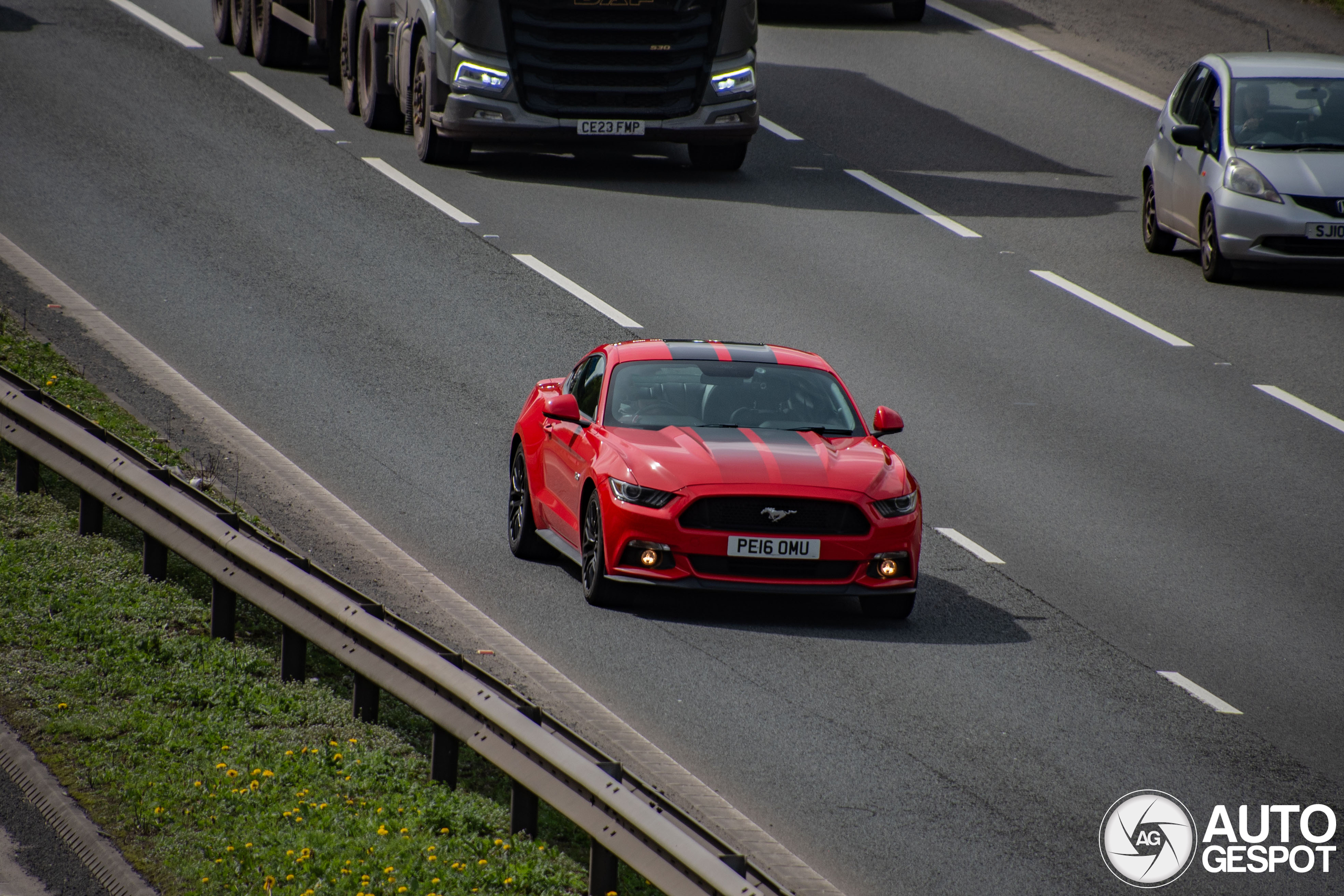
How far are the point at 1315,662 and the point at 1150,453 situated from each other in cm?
416

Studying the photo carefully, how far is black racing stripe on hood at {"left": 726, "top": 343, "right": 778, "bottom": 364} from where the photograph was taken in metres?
11.6

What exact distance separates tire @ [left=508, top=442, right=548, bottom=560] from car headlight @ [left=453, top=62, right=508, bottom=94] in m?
10.00

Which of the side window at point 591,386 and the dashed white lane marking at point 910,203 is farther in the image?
the dashed white lane marking at point 910,203

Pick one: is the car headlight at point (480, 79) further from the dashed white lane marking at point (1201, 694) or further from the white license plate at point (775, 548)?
the dashed white lane marking at point (1201, 694)

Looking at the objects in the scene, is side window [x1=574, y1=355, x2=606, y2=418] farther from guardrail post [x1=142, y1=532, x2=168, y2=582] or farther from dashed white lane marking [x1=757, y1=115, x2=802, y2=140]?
dashed white lane marking [x1=757, y1=115, x2=802, y2=140]

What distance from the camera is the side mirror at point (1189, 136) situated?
763 inches

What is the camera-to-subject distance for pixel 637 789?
6441mm

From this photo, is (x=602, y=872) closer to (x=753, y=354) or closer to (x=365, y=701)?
(x=365, y=701)

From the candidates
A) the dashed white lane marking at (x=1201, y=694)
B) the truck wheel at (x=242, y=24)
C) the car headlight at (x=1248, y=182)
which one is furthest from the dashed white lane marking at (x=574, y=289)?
the truck wheel at (x=242, y=24)

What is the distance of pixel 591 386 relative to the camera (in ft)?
38.4

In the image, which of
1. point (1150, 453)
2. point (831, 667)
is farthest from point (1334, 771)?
point (1150, 453)

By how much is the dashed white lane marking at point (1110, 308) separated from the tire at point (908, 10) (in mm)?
13017

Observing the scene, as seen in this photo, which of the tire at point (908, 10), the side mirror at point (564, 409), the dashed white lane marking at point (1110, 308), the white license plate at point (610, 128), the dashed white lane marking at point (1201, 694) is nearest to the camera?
the dashed white lane marking at point (1201, 694)

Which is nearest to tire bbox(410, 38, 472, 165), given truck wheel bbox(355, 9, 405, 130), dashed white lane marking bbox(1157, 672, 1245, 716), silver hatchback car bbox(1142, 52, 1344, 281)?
truck wheel bbox(355, 9, 405, 130)
